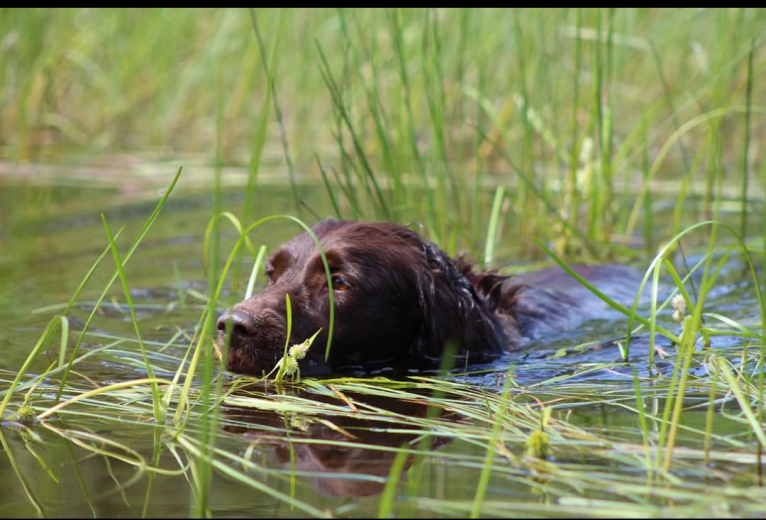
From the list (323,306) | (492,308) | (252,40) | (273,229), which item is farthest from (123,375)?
(252,40)

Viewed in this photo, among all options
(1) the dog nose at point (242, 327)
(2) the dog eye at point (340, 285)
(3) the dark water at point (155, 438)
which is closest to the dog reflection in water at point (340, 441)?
(3) the dark water at point (155, 438)

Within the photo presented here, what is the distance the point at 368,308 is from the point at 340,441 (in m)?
1.55

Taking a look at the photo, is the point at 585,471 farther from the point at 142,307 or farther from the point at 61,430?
the point at 142,307

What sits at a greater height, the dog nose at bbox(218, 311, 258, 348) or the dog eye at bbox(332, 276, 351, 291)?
the dog eye at bbox(332, 276, 351, 291)

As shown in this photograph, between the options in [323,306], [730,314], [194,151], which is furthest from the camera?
[194,151]

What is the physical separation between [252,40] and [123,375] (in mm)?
6910

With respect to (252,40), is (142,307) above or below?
below

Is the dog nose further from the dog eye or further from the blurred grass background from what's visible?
the blurred grass background

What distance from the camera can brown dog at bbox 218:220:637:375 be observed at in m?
4.13

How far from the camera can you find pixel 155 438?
2.97 m

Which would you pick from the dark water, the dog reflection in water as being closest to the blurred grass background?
the dark water

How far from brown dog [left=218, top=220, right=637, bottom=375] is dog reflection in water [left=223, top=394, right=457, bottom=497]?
67cm

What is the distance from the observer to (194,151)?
11.3m

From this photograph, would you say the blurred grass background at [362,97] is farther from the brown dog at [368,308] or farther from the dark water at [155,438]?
the brown dog at [368,308]
